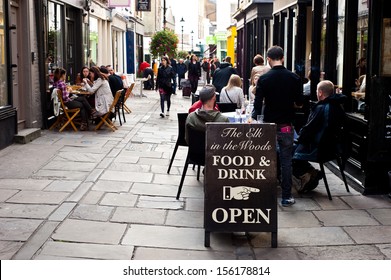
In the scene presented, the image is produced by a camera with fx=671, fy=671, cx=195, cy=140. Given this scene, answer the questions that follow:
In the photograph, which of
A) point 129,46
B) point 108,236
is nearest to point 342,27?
point 108,236

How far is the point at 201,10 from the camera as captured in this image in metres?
120

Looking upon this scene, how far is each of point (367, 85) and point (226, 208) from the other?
135 inches

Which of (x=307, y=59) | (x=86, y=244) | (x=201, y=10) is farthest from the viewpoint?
(x=201, y=10)

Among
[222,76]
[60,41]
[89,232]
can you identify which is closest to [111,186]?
[89,232]

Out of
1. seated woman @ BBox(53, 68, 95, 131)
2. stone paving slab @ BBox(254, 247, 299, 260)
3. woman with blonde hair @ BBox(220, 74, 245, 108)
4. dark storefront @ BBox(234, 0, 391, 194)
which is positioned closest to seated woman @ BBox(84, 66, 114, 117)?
seated woman @ BBox(53, 68, 95, 131)

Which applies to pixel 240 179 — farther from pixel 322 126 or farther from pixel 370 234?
pixel 322 126

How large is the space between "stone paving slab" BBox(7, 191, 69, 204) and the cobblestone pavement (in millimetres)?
11

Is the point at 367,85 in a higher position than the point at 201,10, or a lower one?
lower

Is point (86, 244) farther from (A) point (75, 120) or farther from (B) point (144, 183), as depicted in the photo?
(A) point (75, 120)

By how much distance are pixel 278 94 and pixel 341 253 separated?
7.29 ft

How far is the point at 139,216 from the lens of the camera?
23.6 ft

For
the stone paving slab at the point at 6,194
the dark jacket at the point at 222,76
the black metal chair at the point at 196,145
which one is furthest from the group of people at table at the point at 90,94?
the black metal chair at the point at 196,145

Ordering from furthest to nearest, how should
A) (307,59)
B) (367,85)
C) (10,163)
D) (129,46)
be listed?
(129,46)
(307,59)
(10,163)
(367,85)

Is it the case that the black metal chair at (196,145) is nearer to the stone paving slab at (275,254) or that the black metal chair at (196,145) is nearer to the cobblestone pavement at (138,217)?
the cobblestone pavement at (138,217)
